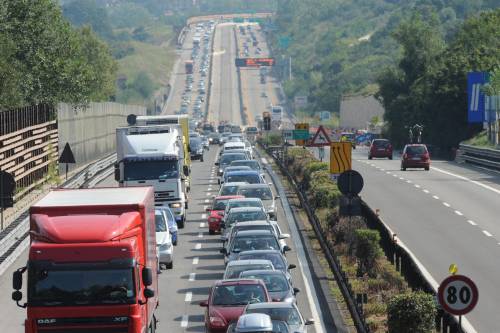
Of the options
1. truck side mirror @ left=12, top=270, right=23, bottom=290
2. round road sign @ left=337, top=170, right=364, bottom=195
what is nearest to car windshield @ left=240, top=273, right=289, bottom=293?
round road sign @ left=337, top=170, right=364, bottom=195

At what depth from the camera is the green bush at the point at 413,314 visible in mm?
22609

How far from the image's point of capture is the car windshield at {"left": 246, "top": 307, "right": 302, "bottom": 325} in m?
23.7

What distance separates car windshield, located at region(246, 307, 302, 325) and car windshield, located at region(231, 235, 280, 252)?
1038 centimetres

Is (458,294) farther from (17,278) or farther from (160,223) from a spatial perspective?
(160,223)

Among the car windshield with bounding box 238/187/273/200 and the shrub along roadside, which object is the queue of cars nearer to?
the shrub along roadside

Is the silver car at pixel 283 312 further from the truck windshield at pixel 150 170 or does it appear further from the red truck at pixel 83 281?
the truck windshield at pixel 150 170

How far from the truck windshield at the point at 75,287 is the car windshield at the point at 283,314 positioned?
141 inches

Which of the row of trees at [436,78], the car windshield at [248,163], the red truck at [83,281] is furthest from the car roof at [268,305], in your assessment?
the row of trees at [436,78]

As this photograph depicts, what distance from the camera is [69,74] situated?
85.1 metres

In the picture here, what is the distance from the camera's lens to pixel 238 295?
26.2 metres

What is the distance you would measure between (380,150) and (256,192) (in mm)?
45409

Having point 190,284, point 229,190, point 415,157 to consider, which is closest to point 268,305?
point 190,284

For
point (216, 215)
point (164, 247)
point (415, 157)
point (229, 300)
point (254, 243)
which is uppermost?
point (229, 300)

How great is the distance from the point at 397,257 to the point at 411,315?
1100cm
